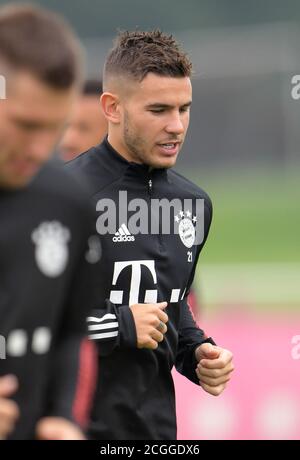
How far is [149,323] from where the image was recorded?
174 inches

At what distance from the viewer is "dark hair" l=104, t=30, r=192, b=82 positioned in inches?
186

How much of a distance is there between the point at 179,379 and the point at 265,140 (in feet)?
40.7

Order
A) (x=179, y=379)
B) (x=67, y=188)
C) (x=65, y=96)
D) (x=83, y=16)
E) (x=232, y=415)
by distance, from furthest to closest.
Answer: (x=83, y=16)
(x=179, y=379)
(x=232, y=415)
(x=67, y=188)
(x=65, y=96)

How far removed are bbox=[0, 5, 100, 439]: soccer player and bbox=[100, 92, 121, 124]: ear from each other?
60.3 inches

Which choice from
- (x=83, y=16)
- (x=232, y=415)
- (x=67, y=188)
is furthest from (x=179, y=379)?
(x=83, y=16)

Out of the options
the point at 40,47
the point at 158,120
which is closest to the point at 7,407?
the point at 40,47

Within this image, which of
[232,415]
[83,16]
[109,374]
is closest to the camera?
[109,374]

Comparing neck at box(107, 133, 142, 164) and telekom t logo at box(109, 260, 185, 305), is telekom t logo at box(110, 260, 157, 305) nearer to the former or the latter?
telekom t logo at box(109, 260, 185, 305)

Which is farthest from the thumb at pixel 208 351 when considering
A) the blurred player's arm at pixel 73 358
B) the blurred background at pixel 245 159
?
the blurred background at pixel 245 159

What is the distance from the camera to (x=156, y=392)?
470 centimetres

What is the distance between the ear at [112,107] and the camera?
4.85 metres

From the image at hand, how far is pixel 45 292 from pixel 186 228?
1.78 meters

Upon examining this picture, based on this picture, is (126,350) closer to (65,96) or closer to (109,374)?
(109,374)

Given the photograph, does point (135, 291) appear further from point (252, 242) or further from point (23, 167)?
point (252, 242)
